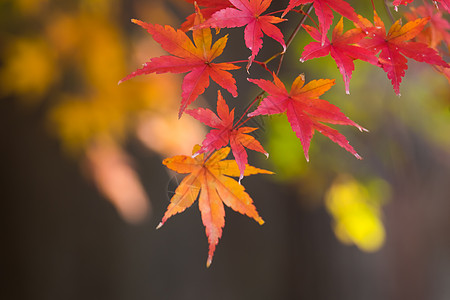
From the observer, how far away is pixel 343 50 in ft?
1.39

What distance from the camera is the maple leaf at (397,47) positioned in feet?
1.42

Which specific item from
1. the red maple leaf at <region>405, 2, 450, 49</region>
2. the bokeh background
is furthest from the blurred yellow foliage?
the red maple leaf at <region>405, 2, 450, 49</region>

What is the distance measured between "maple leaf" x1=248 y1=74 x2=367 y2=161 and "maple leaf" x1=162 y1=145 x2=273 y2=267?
0.06 meters

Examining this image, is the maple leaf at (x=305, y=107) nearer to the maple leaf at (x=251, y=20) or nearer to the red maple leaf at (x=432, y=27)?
the maple leaf at (x=251, y=20)

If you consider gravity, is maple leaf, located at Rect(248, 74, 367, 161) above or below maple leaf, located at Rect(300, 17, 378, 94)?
below

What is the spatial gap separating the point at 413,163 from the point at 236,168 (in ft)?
5.26

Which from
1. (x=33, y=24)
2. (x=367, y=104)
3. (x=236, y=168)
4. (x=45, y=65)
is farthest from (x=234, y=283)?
(x=236, y=168)

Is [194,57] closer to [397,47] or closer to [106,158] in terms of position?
[397,47]

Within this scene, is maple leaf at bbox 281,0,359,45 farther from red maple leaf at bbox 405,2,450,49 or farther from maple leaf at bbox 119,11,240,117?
red maple leaf at bbox 405,2,450,49

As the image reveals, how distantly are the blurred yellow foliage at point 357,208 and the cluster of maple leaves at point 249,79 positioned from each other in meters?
1.18

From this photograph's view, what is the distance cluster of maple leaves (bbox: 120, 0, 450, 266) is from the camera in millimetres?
396

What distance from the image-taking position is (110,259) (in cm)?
141

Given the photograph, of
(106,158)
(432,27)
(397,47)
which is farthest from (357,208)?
(397,47)

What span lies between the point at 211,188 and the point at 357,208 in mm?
1238
